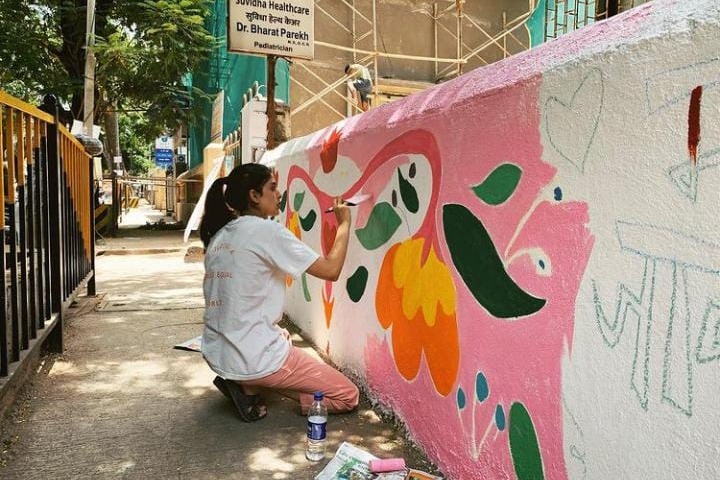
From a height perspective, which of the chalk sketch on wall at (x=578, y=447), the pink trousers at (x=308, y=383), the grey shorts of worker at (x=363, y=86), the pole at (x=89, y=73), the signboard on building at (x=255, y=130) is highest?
the pole at (x=89, y=73)

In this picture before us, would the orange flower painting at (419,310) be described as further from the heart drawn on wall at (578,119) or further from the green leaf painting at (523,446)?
the heart drawn on wall at (578,119)

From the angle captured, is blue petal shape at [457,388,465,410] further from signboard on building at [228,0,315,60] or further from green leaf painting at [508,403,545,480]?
signboard on building at [228,0,315,60]

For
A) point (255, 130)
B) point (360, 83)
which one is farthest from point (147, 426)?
point (360, 83)

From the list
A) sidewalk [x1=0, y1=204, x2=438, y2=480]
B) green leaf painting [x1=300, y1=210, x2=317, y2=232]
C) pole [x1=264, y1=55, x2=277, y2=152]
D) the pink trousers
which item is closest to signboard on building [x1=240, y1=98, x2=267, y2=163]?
pole [x1=264, y1=55, x2=277, y2=152]

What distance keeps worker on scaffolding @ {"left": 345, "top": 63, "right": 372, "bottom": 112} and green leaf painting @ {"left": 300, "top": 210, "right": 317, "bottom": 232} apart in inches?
172

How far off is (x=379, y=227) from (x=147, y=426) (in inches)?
65.2

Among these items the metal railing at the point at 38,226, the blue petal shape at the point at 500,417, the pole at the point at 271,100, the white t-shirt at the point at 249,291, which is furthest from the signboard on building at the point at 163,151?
the blue petal shape at the point at 500,417

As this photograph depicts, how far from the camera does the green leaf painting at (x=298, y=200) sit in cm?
503

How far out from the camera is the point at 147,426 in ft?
10.4

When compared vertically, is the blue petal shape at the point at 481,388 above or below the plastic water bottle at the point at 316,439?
above

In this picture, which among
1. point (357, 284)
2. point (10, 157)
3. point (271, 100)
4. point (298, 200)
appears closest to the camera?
point (10, 157)

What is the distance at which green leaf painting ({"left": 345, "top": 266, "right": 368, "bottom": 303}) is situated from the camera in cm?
359

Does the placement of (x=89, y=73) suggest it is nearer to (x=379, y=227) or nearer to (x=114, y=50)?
(x=114, y=50)

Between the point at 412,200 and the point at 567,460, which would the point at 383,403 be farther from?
the point at 567,460
